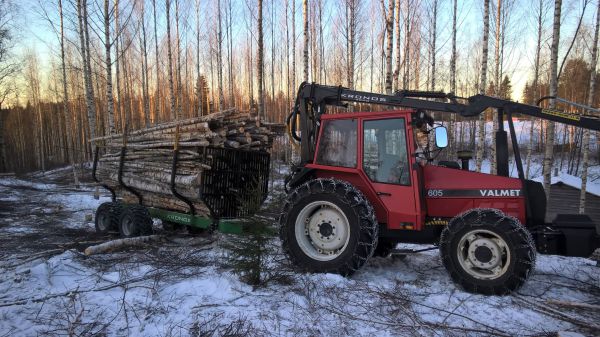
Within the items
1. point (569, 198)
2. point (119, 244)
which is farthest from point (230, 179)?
point (569, 198)

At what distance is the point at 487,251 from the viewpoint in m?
4.49

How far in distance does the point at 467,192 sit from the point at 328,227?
1892 mm

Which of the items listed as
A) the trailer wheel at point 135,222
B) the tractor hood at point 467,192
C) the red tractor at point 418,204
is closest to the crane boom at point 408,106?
the red tractor at point 418,204

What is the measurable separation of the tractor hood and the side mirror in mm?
440

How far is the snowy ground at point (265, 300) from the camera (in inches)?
144

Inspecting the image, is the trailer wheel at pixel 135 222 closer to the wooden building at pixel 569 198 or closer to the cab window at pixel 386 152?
the cab window at pixel 386 152

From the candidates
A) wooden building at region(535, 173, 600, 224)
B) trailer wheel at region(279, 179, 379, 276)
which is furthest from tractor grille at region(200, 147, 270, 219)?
wooden building at region(535, 173, 600, 224)

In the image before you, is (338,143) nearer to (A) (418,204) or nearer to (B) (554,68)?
(A) (418,204)

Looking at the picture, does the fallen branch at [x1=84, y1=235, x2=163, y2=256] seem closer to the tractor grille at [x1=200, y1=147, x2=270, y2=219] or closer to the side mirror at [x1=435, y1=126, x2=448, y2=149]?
the tractor grille at [x1=200, y1=147, x2=270, y2=219]

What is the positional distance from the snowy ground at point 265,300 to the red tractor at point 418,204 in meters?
0.40

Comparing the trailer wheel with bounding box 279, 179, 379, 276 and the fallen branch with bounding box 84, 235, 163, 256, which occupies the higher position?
the trailer wheel with bounding box 279, 179, 379, 276

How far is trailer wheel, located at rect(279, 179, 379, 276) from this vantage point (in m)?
4.96

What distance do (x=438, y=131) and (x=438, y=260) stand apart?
231 centimetres

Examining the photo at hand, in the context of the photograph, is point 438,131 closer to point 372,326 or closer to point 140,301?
point 372,326
